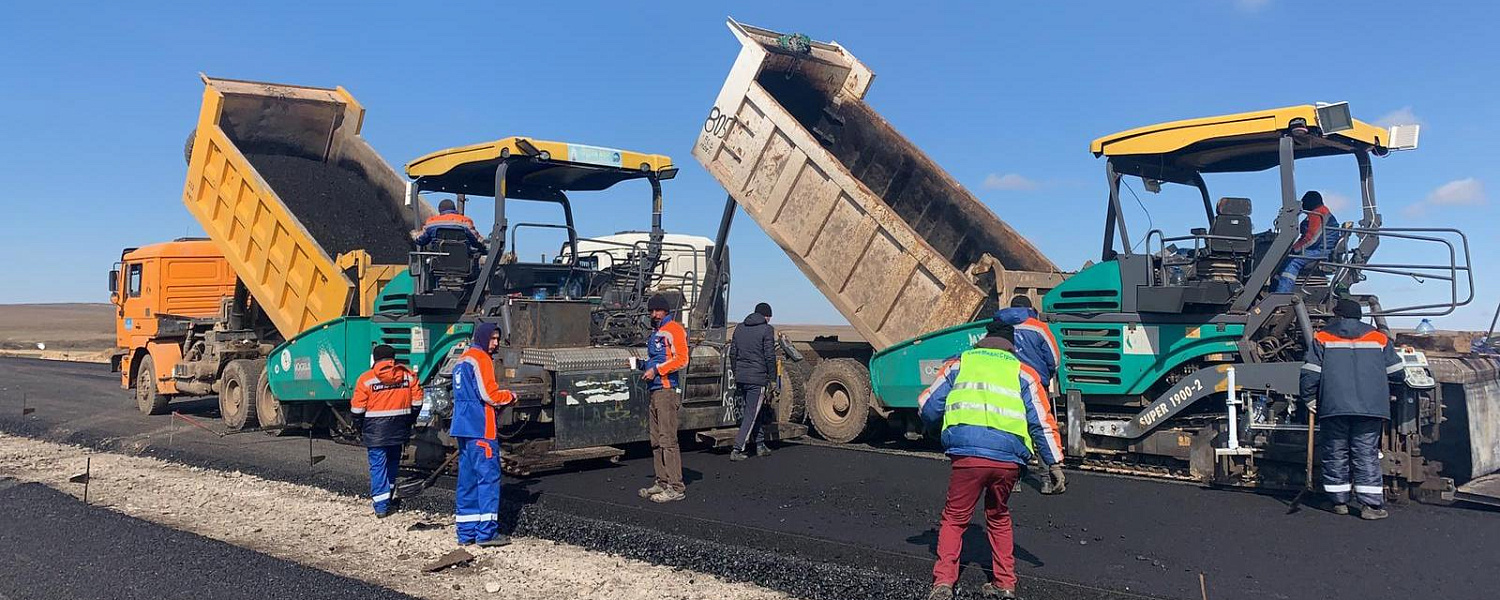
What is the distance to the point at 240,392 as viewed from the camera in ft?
37.5

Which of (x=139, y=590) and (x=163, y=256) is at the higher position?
(x=163, y=256)

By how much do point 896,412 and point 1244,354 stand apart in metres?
3.28

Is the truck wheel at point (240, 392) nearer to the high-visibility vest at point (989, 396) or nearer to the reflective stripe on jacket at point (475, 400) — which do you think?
the reflective stripe on jacket at point (475, 400)

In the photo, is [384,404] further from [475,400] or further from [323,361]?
[323,361]

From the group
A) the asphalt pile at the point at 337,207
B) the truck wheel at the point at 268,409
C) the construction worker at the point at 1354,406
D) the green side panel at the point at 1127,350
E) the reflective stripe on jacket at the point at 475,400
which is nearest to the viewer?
the reflective stripe on jacket at the point at 475,400

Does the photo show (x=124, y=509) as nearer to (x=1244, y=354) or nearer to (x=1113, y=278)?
(x=1113, y=278)

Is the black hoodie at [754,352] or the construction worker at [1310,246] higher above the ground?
the construction worker at [1310,246]

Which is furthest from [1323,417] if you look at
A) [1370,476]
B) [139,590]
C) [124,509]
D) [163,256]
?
[163,256]

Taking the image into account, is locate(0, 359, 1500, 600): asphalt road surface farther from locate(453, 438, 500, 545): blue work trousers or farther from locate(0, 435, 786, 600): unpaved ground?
locate(453, 438, 500, 545): blue work trousers

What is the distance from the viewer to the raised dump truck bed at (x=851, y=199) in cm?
883

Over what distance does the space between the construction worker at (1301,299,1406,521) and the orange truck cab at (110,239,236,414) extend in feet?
38.0

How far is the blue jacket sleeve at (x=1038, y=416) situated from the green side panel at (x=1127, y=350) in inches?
113

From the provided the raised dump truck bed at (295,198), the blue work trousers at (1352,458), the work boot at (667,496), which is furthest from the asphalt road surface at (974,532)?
the raised dump truck bed at (295,198)

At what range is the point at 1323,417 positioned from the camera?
626cm
